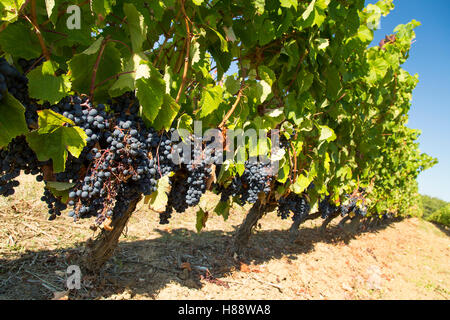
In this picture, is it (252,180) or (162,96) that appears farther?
(252,180)

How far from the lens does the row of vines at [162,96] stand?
133 centimetres

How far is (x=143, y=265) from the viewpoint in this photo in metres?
3.39

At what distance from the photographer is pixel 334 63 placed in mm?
3023

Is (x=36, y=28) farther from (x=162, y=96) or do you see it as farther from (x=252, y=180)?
(x=252, y=180)

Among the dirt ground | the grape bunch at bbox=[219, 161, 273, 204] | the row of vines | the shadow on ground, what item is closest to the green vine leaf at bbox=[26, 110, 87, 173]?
the row of vines

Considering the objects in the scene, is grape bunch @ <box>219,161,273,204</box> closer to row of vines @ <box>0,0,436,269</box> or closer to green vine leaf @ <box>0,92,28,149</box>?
row of vines @ <box>0,0,436,269</box>

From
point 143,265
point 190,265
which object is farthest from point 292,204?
point 143,265

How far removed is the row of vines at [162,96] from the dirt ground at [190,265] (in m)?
0.58

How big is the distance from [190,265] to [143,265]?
62 cm

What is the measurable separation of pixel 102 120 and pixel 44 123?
265 mm

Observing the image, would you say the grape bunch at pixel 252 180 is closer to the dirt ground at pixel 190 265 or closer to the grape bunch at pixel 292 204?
the dirt ground at pixel 190 265

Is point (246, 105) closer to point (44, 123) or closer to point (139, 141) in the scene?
point (139, 141)

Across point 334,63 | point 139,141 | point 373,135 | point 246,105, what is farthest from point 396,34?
point 139,141

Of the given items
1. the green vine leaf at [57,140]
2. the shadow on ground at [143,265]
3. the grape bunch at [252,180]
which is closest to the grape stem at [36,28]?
the green vine leaf at [57,140]
